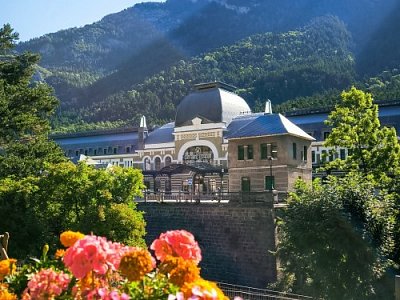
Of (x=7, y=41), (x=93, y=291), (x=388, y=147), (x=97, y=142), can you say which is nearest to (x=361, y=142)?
(x=388, y=147)

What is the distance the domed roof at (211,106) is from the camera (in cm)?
5100

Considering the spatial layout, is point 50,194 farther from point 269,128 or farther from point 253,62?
point 253,62

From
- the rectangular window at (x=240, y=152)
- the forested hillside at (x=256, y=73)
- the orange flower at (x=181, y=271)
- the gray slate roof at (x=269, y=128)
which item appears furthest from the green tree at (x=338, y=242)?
the forested hillside at (x=256, y=73)

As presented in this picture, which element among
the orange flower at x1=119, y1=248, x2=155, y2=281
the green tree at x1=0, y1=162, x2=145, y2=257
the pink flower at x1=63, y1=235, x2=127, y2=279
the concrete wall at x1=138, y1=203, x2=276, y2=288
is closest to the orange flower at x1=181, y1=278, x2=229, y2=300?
the orange flower at x1=119, y1=248, x2=155, y2=281

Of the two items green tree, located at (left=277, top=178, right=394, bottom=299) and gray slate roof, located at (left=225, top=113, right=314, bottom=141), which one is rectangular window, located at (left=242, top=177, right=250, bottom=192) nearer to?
gray slate roof, located at (left=225, top=113, right=314, bottom=141)

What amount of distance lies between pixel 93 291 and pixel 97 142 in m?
75.1

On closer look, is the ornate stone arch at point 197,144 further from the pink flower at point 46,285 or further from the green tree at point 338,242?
the pink flower at point 46,285

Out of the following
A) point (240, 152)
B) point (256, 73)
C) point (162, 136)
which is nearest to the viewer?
point (240, 152)

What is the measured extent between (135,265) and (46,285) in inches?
32.2

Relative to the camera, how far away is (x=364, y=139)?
95.8ft


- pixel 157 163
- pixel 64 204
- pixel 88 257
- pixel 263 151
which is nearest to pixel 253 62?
pixel 157 163

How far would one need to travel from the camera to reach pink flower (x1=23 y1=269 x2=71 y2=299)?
14.7 ft

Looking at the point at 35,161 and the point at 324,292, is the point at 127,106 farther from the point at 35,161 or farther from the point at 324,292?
the point at 324,292

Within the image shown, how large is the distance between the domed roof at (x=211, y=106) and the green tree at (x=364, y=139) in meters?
21.4
